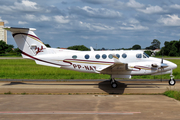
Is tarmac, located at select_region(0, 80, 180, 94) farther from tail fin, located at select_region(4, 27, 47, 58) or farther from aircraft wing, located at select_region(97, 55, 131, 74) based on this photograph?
tail fin, located at select_region(4, 27, 47, 58)

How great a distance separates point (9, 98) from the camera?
1310cm

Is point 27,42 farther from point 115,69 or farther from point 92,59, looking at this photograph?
point 115,69

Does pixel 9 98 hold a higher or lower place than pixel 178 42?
lower

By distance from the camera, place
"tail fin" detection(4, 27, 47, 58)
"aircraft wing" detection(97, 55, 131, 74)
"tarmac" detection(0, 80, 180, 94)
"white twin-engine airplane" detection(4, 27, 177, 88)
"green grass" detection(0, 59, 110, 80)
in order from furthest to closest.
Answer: "green grass" detection(0, 59, 110, 80)
"tail fin" detection(4, 27, 47, 58)
"white twin-engine airplane" detection(4, 27, 177, 88)
"aircraft wing" detection(97, 55, 131, 74)
"tarmac" detection(0, 80, 180, 94)

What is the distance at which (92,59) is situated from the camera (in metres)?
17.8

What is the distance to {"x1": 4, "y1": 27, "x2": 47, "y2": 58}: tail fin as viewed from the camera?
1808 cm

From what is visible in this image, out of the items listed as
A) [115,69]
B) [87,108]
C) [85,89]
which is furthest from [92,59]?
[87,108]

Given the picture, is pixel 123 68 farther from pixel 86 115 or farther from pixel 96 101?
pixel 86 115

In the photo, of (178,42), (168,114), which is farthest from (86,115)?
(178,42)

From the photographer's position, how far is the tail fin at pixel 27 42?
18078 millimetres

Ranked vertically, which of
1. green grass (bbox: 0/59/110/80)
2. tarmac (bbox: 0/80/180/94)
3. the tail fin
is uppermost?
the tail fin

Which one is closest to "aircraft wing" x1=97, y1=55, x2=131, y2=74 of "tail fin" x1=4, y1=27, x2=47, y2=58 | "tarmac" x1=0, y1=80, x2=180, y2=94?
"tarmac" x1=0, y1=80, x2=180, y2=94

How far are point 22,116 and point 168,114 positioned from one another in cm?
645

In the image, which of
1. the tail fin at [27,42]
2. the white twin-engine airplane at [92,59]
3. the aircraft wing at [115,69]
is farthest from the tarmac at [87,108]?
the tail fin at [27,42]
